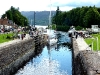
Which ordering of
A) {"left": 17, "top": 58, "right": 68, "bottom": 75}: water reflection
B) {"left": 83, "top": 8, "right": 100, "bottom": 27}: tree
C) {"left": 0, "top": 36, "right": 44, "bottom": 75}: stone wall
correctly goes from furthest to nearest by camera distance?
1. {"left": 83, "top": 8, "right": 100, "bottom": 27}: tree
2. {"left": 0, "top": 36, "right": 44, "bottom": 75}: stone wall
3. {"left": 17, "top": 58, "right": 68, "bottom": 75}: water reflection

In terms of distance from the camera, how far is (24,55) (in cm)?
5769

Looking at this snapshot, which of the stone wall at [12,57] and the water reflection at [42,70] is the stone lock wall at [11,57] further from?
the water reflection at [42,70]

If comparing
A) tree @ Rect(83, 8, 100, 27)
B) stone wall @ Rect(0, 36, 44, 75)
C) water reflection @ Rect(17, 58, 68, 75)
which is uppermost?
tree @ Rect(83, 8, 100, 27)

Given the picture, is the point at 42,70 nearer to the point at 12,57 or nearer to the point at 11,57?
the point at 11,57

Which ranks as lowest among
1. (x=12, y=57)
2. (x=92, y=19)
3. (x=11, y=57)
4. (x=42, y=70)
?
(x=42, y=70)

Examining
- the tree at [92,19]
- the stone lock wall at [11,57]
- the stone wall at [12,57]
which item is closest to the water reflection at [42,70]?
the stone wall at [12,57]

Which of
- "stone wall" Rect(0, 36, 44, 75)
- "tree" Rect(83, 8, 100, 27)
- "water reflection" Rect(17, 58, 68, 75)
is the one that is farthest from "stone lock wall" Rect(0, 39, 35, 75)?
"tree" Rect(83, 8, 100, 27)

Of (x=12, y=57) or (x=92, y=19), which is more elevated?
(x=92, y=19)

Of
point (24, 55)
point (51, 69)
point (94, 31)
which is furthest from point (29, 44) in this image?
point (94, 31)

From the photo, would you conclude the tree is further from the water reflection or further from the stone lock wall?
the water reflection

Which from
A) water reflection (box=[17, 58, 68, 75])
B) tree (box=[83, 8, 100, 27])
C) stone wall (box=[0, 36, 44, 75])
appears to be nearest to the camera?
water reflection (box=[17, 58, 68, 75])

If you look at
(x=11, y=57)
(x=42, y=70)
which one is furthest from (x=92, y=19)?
(x=42, y=70)

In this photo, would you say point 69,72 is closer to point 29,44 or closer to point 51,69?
point 51,69

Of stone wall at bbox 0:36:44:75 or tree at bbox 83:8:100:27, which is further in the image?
tree at bbox 83:8:100:27
